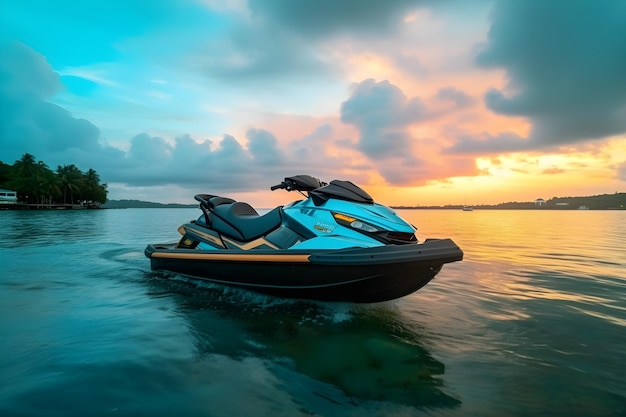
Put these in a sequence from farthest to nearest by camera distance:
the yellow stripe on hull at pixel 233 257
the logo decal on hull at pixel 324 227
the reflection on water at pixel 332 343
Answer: the logo decal on hull at pixel 324 227
the yellow stripe on hull at pixel 233 257
the reflection on water at pixel 332 343

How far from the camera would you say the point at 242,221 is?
4836 mm

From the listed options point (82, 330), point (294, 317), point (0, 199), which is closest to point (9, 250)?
point (82, 330)

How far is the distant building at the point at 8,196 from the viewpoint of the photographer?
2552 inches

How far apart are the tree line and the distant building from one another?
0.90 m

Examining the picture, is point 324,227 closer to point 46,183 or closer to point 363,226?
point 363,226

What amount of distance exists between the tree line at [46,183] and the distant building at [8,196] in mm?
897

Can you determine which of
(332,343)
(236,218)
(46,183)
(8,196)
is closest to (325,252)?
(332,343)

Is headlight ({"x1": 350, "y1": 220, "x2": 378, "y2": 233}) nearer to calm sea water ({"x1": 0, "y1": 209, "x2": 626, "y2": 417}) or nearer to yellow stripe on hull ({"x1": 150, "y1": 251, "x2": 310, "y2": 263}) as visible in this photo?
yellow stripe on hull ({"x1": 150, "y1": 251, "x2": 310, "y2": 263})

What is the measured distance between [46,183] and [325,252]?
8011 centimetres

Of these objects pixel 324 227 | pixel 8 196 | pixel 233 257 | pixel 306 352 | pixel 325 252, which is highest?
pixel 8 196

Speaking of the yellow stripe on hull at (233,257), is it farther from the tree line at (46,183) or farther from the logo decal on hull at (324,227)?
the tree line at (46,183)

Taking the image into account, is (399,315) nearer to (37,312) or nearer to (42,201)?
(37,312)

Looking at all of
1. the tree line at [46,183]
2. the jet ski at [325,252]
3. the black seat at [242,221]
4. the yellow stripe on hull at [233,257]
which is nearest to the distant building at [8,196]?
the tree line at [46,183]

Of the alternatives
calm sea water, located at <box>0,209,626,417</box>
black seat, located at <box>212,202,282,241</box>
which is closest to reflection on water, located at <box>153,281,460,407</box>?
calm sea water, located at <box>0,209,626,417</box>
